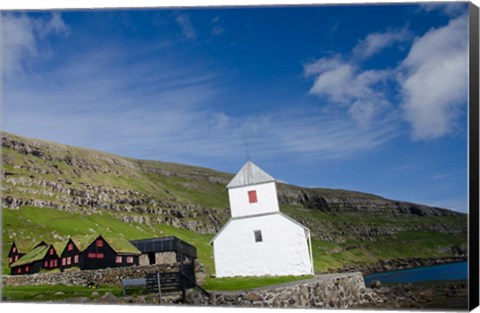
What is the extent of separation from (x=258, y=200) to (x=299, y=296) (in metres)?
4.32

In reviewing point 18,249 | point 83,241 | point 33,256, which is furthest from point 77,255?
point 18,249

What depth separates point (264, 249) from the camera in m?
20.7

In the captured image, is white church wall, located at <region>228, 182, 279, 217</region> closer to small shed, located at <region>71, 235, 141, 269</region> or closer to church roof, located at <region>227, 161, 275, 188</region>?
church roof, located at <region>227, 161, 275, 188</region>

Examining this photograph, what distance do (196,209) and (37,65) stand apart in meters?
44.8

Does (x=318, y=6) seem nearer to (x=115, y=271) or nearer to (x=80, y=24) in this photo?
(x=80, y=24)

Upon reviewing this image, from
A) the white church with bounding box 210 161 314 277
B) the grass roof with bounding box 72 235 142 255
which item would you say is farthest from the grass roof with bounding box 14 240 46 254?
the white church with bounding box 210 161 314 277

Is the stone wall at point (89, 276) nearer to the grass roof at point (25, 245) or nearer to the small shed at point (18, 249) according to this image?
the small shed at point (18, 249)

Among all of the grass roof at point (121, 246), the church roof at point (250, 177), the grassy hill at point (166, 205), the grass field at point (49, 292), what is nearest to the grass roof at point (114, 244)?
the grass roof at point (121, 246)

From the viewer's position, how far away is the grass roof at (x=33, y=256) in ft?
70.6

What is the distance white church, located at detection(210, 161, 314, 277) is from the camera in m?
20.4

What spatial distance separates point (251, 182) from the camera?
2102 cm

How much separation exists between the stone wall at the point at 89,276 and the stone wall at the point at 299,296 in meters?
2.39

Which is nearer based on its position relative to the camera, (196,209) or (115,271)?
(115,271)

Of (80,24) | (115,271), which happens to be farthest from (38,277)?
(80,24)
